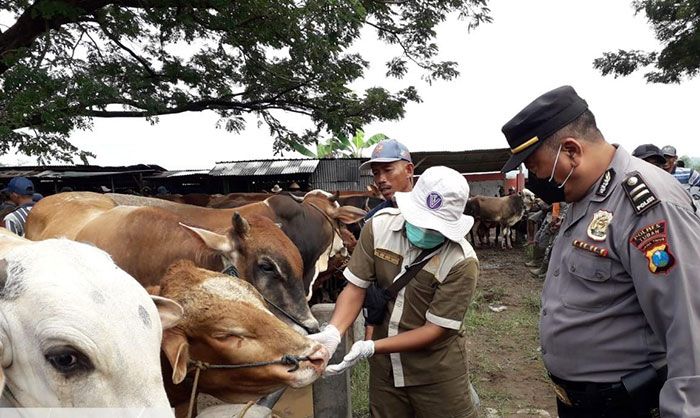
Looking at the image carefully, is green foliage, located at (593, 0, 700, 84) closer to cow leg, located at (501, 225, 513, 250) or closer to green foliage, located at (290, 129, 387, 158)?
cow leg, located at (501, 225, 513, 250)

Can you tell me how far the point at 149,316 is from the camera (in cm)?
159

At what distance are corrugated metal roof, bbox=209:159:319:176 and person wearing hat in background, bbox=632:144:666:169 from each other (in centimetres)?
1260

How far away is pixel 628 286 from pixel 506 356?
4.93 m

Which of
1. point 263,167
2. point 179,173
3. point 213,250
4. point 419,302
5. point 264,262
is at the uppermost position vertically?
point 213,250

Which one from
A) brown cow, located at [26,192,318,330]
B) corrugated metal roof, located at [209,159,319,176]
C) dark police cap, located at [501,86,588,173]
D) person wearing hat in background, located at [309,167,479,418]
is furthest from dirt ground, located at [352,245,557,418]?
corrugated metal roof, located at [209,159,319,176]

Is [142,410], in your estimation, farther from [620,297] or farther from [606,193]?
[606,193]

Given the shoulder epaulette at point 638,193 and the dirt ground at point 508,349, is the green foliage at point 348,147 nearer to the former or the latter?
the dirt ground at point 508,349

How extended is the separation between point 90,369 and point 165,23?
803cm

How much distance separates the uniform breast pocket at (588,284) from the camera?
187 centimetres

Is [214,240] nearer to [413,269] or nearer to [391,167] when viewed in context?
[413,269]

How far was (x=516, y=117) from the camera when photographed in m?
2.09

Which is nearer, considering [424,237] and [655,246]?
[655,246]

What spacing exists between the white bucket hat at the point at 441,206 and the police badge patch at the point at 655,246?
3.09ft

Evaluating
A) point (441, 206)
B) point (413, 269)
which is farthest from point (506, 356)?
→ point (441, 206)
